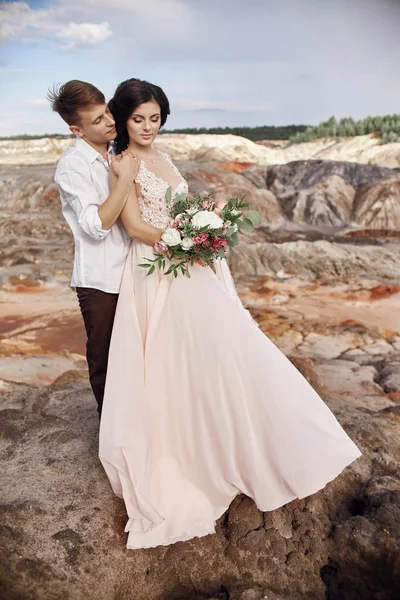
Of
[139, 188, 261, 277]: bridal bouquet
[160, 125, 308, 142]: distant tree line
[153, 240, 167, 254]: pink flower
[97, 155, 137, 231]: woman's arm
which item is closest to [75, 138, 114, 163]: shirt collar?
[97, 155, 137, 231]: woman's arm

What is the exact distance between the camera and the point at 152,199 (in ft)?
6.70

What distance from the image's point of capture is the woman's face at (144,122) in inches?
79.5

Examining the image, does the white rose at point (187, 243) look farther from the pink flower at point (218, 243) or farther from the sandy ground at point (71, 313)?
the sandy ground at point (71, 313)

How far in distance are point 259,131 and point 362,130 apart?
6.00m

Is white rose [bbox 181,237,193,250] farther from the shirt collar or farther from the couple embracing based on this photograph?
the shirt collar

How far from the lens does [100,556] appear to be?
1.84 m

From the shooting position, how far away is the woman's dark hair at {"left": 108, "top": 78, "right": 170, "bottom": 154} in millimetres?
1989

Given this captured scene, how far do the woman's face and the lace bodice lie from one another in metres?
0.10

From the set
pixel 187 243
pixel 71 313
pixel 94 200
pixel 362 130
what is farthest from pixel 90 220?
pixel 362 130

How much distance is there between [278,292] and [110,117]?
14.3 ft

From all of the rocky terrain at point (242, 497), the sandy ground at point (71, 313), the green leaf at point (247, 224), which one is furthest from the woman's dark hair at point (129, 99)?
the sandy ground at point (71, 313)

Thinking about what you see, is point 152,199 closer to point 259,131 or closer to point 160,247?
point 160,247

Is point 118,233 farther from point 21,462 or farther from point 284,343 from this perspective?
point 284,343

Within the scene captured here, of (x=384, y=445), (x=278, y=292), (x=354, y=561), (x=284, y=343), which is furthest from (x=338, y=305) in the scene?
(x=354, y=561)
